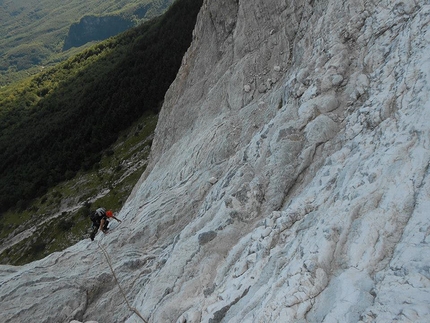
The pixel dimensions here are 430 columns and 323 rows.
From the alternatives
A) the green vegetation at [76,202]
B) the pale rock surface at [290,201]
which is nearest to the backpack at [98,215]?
the pale rock surface at [290,201]

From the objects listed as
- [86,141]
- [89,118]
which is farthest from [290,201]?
[89,118]

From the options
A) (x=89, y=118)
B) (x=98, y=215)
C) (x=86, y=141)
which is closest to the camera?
(x=98, y=215)

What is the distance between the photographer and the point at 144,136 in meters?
79.0

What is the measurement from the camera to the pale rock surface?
8719 millimetres

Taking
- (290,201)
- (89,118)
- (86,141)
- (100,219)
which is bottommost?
(86,141)

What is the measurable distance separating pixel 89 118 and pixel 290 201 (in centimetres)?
9520

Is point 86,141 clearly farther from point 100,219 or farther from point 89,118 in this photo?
point 100,219

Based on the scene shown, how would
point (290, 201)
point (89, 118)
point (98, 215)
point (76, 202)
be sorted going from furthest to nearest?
point (89, 118) < point (76, 202) < point (98, 215) < point (290, 201)

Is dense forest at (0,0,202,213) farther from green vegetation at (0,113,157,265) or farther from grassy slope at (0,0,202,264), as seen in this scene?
green vegetation at (0,113,157,265)

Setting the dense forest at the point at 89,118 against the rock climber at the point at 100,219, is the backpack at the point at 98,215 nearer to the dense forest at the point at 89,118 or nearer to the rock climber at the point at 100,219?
the rock climber at the point at 100,219

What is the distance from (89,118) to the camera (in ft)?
324

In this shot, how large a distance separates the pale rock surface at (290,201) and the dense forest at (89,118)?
2551 inches

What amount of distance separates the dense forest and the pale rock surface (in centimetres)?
6479

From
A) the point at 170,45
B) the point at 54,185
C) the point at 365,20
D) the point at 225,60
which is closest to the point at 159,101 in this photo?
the point at 170,45
